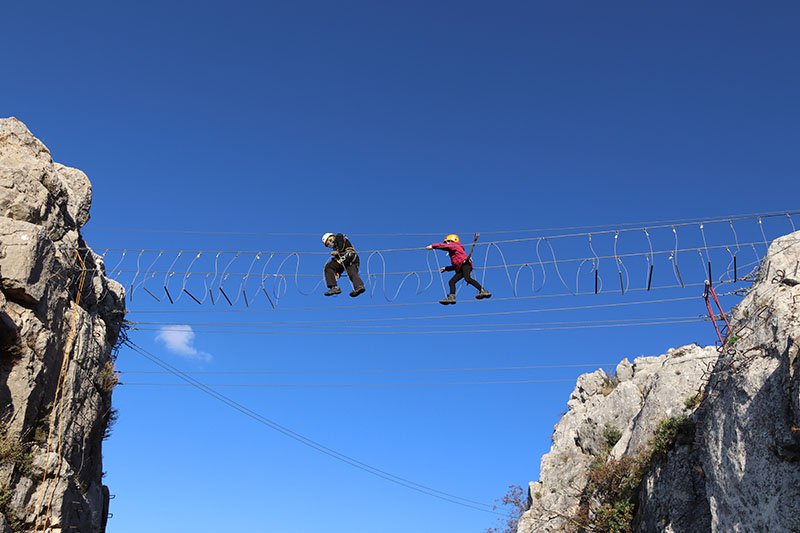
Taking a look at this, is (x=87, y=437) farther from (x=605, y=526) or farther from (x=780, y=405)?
(x=780, y=405)

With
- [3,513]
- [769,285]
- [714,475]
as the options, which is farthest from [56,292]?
[769,285]

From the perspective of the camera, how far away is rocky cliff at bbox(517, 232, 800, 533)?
1160cm

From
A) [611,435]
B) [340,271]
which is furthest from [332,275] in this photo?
[611,435]

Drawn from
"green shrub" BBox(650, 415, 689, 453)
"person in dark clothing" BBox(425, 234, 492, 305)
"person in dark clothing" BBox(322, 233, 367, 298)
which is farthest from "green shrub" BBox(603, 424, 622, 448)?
"person in dark clothing" BBox(322, 233, 367, 298)

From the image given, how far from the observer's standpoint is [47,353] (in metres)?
15.3

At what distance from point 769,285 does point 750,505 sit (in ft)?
16.3

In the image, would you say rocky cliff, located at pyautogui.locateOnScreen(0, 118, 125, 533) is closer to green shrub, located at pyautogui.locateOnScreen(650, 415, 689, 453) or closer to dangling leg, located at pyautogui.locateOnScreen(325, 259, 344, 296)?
dangling leg, located at pyautogui.locateOnScreen(325, 259, 344, 296)

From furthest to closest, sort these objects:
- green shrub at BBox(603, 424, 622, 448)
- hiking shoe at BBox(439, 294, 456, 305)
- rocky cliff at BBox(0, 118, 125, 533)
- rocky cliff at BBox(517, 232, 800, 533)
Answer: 1. green shrub at BBox(603, 424, 622, 448)
2. hiking shoe at BBox(439, 294, 456, 305)
3. rocky cliff at BBox(0, 118, 125, 533)
4. rocky cliff at BBox(517, 232, 800, 533)

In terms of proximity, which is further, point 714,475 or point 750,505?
point 714,475

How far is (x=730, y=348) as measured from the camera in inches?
546

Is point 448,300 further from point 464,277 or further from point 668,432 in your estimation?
point 668,432

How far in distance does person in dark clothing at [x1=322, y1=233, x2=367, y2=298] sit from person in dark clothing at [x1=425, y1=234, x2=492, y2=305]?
2.10 m

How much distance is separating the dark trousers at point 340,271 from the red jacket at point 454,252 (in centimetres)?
221

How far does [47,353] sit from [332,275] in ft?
24.2
